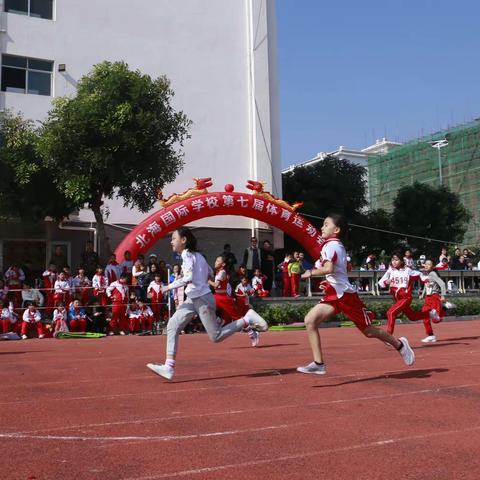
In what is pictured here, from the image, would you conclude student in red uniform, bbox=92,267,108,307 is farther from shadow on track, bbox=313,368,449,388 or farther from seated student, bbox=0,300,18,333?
shadow on track, bbox=313,368,449,388

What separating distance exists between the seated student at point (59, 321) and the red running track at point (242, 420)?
5.35 metres

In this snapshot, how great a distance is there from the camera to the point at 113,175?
18.2 meters

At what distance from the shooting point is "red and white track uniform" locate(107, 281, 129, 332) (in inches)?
604

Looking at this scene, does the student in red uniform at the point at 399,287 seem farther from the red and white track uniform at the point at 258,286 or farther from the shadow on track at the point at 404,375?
the red and white track uniform at the point at 258,286

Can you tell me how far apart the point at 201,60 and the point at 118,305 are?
1397cm

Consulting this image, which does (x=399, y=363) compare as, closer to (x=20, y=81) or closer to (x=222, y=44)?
(x=20, y=81)

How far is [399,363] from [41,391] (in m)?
4.69

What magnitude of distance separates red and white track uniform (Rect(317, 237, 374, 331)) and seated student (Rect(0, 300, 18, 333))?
374 inches

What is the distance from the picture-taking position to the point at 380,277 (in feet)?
67.5

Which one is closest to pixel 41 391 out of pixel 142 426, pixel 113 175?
pixel 142 426

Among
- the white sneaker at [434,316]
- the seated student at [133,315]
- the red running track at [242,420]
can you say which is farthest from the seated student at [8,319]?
the white sneaker at [434,316]

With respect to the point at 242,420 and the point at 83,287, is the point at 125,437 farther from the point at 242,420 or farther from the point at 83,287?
the point at 83,287

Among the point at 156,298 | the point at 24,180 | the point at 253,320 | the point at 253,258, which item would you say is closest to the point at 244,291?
A: the point at 253,258

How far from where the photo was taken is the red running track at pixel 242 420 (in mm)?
3883
